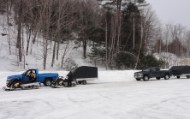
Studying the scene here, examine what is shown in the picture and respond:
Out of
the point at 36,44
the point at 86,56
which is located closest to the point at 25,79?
the point at 36,44

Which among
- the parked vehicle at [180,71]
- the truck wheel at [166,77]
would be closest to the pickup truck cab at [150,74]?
the truck wheel at [166,77]

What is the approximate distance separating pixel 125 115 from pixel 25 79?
12.4 m

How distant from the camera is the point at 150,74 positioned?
30281 millimetres

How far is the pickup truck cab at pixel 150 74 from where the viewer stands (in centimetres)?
2967

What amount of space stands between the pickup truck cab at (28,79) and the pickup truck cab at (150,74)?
10906 mm

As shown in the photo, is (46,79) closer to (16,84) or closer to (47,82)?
(47,82)

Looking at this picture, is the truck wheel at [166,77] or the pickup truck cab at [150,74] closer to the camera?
the pickup truck cab at [150,74]

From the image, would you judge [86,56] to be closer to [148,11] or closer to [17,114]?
[148,11]

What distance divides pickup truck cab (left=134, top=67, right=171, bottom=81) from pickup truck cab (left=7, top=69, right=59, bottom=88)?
10906 millimetres

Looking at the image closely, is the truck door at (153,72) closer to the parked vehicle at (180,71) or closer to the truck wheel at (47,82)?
the parked vehicle at (180,71)

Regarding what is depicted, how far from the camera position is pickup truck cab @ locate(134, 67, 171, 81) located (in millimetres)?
29672

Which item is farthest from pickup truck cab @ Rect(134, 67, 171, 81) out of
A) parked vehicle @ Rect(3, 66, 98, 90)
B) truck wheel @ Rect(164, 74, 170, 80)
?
parked vehicle @ Rect(3, 66, 98, 90)

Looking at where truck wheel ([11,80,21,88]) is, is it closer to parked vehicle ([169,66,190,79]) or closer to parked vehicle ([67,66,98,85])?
parked vehicle ([67,66,98,85])

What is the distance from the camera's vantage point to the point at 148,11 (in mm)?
59406
